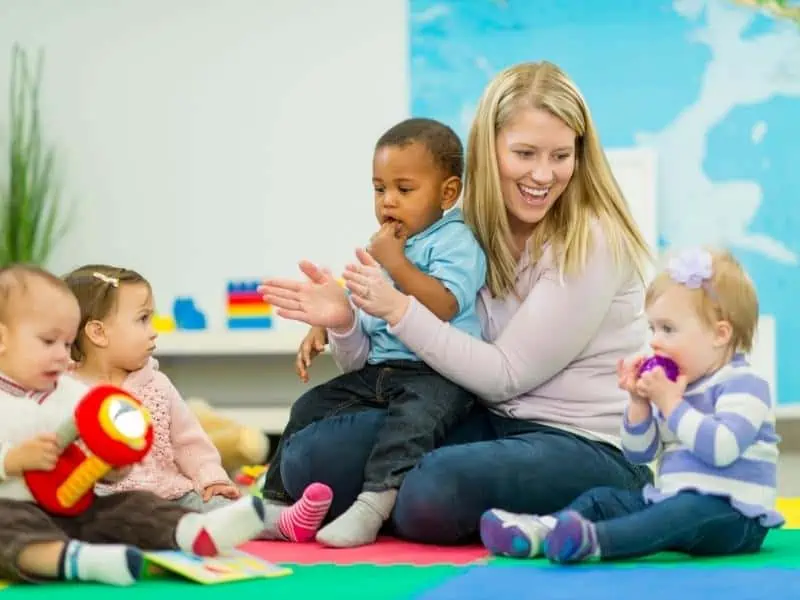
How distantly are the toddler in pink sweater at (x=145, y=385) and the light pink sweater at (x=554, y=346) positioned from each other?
280 mm

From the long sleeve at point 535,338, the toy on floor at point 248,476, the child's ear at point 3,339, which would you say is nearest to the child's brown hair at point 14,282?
the child's ear at point 3,339

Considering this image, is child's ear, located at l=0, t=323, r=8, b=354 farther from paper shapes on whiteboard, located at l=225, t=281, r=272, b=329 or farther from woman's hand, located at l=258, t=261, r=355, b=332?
paper shapes on whiteboard, located at l=225, t=281, r=272, b=329

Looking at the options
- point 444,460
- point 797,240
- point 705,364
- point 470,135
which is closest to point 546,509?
point 444,460

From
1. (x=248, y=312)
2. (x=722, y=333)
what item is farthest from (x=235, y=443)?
(x=722, y=333)

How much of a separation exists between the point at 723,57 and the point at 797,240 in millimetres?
612

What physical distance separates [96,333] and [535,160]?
728 mm

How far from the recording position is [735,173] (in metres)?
4.03

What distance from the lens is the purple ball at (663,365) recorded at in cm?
166

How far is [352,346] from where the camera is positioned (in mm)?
2111

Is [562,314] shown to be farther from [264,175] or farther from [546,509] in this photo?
[264,175]

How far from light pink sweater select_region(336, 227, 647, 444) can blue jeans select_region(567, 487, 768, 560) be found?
1.13 ft

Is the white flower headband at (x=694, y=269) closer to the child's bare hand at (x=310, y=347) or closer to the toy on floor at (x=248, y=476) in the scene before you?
the child's bare hand at (x=310, y=347)

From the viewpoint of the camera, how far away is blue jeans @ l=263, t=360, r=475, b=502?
191 cm

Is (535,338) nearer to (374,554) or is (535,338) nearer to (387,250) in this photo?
(387,250)
